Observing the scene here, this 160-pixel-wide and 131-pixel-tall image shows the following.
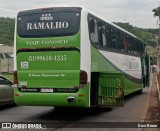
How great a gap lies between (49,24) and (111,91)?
2989mm

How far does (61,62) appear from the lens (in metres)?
11.9

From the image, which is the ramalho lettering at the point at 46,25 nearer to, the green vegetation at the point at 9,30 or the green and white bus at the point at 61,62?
the green and white bus at the point at 61,62

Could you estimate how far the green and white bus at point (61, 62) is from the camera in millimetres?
11742

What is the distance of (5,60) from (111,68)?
50.1 metres

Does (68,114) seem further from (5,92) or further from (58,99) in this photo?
(5,92)

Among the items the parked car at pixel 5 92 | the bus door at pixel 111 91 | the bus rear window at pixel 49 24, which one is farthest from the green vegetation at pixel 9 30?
the bus rear window at pixel 49 24

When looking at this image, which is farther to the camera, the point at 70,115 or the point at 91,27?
the point at 70,115

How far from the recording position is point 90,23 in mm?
12375

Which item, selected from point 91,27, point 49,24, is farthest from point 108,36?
point 49,24

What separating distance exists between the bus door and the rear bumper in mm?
1120

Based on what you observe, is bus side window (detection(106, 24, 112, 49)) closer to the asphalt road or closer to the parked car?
the asphalt road

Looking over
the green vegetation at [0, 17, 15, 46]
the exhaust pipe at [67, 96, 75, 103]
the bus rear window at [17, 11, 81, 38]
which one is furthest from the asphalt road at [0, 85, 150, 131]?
the green vegetation at [0, 17, 15, 46]

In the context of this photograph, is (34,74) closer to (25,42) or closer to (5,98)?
(25,42)

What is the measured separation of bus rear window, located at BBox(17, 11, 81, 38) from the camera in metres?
12.0
